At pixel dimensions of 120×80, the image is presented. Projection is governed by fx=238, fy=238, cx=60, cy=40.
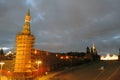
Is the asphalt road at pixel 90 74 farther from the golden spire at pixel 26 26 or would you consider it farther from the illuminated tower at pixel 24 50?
the golden spire at pixel 26 26

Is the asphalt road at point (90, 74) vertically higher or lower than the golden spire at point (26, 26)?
lower

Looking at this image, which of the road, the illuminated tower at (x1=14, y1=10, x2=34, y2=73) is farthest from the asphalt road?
the illuminated tower at (x1=14, y1=10, x2=34, y2=73)

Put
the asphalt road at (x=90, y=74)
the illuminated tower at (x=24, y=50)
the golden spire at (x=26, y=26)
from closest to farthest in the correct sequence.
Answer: the asphalt road at (x=90, y=74) → the illuminated tower at (x=24, y=50) → the golden spire at (x=26, y=26)

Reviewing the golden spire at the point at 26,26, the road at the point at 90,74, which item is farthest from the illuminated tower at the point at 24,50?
the road at the point at 90,74

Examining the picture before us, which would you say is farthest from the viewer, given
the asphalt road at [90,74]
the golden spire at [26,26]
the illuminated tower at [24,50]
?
the golden spire at [26,26]

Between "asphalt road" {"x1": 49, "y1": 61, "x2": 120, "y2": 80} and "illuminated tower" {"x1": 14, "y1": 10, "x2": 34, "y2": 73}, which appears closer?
"asphalt road" {"x1": 49, "y1": 61, "x2": 120, "y2": 80}

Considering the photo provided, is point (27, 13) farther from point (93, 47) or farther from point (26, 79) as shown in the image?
point (93, 47)

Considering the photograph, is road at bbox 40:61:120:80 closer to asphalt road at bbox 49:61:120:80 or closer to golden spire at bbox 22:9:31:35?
asphalt road at bbox 49:61:120:80

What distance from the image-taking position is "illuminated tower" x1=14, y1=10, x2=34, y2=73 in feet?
281

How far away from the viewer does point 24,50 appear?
86875mm

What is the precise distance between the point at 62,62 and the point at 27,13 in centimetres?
3235

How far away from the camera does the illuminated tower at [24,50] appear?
281ft

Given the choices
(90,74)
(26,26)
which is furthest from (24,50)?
(90,74)

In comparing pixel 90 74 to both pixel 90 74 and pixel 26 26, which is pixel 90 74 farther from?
pixel 26 26
